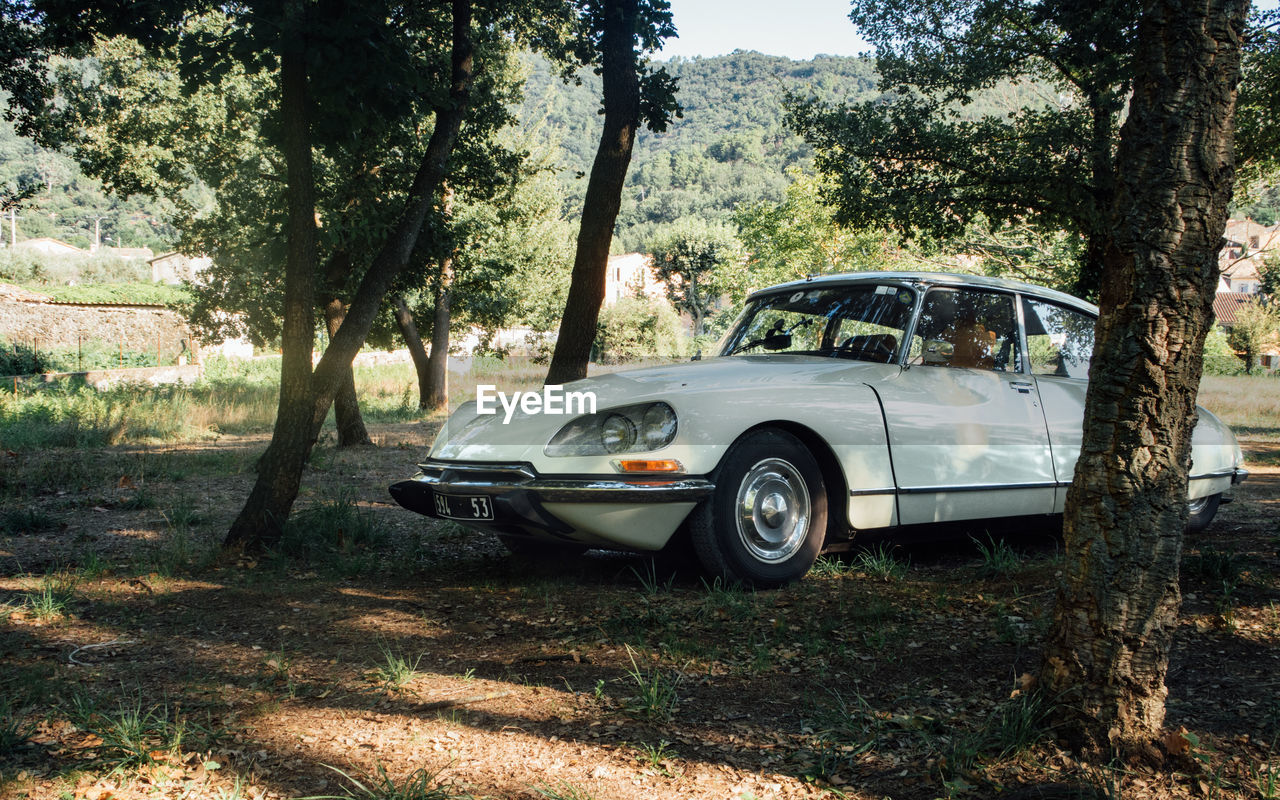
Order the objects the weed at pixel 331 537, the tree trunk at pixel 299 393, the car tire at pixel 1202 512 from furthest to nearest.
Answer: the car tire at pixel 1202 512 → the tree trunk at pixel 299 393 → the weed at pixel 331 537

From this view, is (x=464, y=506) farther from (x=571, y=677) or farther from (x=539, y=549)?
(x=571, y=677)

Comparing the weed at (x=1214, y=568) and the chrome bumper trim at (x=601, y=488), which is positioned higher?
the chrome bumper trim at (x=601, y=488)

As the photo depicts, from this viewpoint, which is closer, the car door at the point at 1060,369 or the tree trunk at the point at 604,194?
the car door at the point at 1060,369

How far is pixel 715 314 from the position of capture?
76.4 metres

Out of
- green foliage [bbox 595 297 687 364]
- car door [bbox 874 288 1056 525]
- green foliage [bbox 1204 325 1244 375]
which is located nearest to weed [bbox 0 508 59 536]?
car door [bbox 874 288 1056 525]

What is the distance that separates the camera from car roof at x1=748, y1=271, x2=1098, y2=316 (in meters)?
5.84

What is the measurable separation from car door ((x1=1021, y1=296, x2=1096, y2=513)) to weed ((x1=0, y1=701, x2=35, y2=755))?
5584 mm

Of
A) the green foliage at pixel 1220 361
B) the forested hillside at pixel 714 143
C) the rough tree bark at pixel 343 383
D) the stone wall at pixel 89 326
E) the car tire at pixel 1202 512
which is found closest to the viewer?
the car tire at pixel 1202 512

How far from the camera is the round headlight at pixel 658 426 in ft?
15.2

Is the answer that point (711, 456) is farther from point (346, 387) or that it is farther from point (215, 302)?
point (215, 302)

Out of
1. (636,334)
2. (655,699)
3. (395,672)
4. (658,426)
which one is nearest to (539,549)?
(658,426)

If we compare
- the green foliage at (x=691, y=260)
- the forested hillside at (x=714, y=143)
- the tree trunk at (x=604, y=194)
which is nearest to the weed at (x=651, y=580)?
the tree trunk at (x=604, y=194)

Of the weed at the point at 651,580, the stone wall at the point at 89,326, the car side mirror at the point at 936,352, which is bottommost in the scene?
the weed at the point at 651,580

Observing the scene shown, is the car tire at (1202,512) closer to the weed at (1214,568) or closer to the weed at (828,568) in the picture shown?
the weed at (1214,568)
